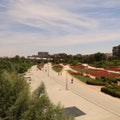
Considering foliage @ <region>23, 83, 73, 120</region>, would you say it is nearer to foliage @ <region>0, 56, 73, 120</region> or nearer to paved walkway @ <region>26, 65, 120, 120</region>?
foliage @ <region>0, 56, 73, 120</region>

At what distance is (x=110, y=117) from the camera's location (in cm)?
2252

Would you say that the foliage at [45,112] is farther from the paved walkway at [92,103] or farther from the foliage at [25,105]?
the paved walkway at [92,103]

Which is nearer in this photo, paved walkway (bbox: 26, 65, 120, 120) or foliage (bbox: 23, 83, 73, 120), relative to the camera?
foliage (bbox: 23, 83, 73, 120)

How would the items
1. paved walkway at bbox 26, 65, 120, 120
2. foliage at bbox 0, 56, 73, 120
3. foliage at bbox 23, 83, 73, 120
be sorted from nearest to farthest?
foliage at bbox 23, 83, 73, 120 < foliage at bbox 0, 56, 73, 120 < paved walkway at bbox 26, 65, 120, 120

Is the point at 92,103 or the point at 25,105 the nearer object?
the point at 25,105

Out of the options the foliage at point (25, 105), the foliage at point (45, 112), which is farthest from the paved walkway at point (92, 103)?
the foliage at point (45, 112)

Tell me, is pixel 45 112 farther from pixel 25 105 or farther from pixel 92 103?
pixel 92 103

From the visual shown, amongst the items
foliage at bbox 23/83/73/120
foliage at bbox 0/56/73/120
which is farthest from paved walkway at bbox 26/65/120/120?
foliage at bbox 23/83/73/120

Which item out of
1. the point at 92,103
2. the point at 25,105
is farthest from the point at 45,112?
the point at 92,103

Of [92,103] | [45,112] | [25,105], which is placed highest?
[45,112]

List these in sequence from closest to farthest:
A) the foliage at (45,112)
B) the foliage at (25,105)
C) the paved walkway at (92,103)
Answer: the foliage at (45,112), the foliage at (25,105), the paved walkway at (92,103)

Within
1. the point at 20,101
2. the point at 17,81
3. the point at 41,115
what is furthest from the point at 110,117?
the point at 41,115

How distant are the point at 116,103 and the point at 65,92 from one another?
407 inches

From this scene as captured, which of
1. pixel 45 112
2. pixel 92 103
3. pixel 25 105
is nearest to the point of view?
pixel 45 112
